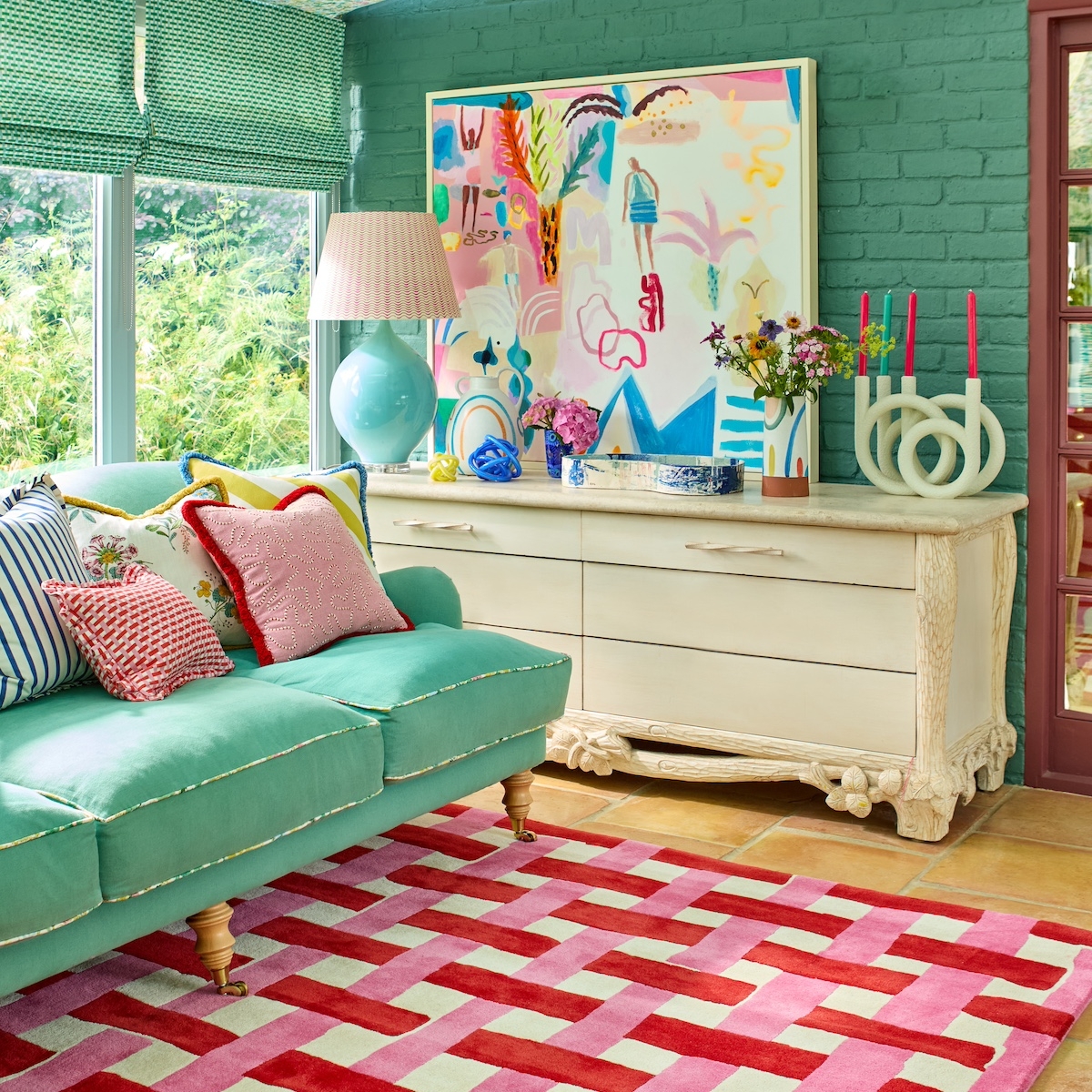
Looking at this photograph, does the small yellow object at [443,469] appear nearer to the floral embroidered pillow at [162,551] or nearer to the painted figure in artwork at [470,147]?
the painted figure in artwork at [470,147]

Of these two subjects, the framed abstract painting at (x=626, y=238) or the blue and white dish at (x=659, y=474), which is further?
the framed abstract painting at (x=626, y=238)

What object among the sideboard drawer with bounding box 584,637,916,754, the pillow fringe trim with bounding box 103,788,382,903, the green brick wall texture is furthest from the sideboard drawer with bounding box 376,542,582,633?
the pillow fringe trim with bounding box 103,788,382,903

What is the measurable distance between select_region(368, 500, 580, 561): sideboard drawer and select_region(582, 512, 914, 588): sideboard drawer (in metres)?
0.09

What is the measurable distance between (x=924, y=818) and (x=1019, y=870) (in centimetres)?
26

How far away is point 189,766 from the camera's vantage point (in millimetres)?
2371

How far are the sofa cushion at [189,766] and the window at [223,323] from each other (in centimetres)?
165

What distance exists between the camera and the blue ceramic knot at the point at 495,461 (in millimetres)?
4035

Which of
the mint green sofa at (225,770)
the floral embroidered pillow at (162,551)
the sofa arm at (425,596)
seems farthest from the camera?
the sofa arm at (425,596)

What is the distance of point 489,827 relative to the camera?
3395 millimetres

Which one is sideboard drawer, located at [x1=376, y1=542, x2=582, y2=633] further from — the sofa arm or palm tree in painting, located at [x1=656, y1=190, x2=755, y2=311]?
palm tree in painting, located at [x1=656, y1=190, x2=755, y2=311]

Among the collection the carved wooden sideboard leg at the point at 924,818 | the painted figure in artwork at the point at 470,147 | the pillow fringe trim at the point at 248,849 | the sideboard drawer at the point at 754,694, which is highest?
the painted figure in artwork at the point at 470,147

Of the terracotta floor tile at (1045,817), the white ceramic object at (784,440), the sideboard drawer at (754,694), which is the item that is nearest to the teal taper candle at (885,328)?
the white ceramic object at (784,440)

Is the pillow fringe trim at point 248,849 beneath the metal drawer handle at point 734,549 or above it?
beneath

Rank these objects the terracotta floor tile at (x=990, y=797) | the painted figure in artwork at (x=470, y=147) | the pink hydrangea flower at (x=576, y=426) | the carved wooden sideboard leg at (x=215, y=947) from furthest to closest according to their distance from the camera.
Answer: the painted figure in artwork at (x=470, y=147) < the pink hydrangea flower at (x=576, y=426) < the terracotta floor tile at (x=990, y=797) < the carved wooden sideboard leg at (x=215, y=947)
